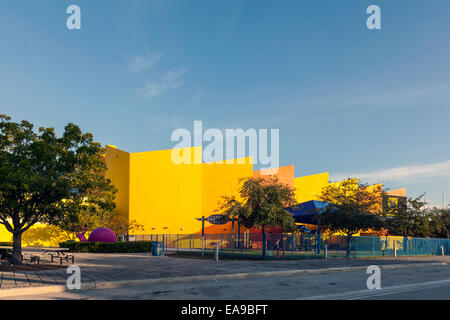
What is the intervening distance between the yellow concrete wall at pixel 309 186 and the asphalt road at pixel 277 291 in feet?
139

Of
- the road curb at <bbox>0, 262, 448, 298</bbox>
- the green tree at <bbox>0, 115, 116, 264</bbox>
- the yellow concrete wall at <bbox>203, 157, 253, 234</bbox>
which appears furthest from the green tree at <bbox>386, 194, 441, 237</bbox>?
the green tree at <bbox>0, 115, 116, 264</bbox>

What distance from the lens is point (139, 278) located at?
1537cm

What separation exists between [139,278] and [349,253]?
2254cm

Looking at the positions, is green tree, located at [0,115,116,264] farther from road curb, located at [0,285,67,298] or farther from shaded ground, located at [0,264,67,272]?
road curb, located at [0,285,67,298]

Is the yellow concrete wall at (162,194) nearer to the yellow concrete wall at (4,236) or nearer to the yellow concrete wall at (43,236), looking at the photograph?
the yellow concrete wall at (43,236)

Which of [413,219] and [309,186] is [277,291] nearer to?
[413,219]

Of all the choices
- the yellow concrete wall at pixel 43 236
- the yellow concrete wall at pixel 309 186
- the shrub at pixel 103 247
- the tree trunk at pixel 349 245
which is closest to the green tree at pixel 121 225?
the yellow concrete wall at pixel 43 236

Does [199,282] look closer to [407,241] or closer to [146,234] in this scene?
[407,241]

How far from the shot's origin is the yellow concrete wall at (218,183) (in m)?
56.0

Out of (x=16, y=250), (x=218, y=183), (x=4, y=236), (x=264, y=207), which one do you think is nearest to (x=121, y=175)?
(x=218, y=183)

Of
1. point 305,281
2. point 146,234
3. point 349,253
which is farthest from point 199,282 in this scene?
point 146,234

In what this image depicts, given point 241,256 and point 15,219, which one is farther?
point 241,256

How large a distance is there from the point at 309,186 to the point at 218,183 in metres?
14.3
